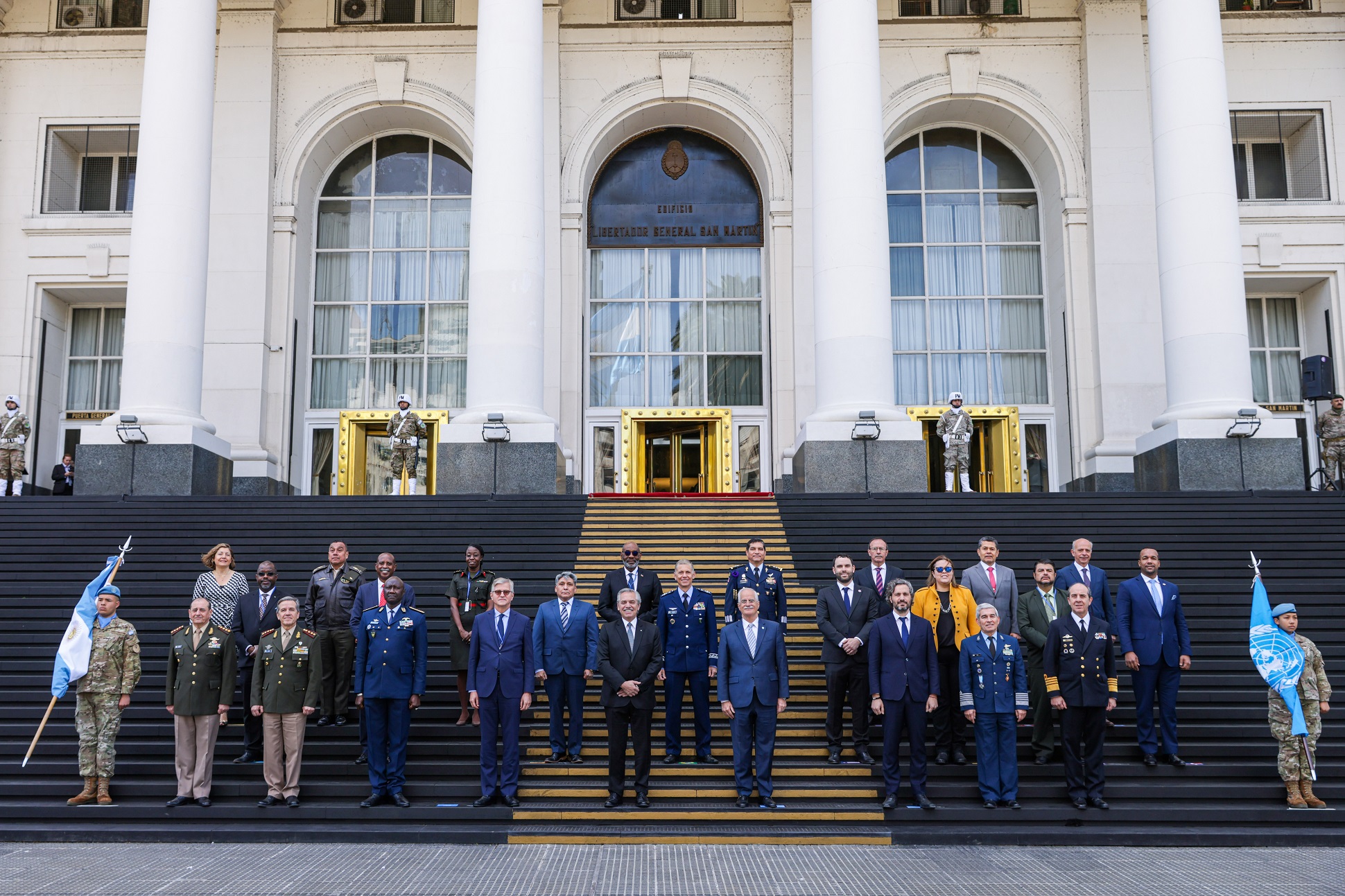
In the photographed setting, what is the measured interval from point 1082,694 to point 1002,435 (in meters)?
14.7

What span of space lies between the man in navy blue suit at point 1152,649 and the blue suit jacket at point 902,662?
182 centimetres

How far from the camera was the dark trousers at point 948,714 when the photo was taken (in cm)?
952

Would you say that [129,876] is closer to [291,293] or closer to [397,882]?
[397,882]

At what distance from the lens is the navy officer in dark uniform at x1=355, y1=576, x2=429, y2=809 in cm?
909

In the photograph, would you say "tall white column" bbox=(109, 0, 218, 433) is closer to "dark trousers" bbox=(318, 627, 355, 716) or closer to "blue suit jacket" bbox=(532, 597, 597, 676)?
"dark trousers" bbox=(318, 627, 355, 716)

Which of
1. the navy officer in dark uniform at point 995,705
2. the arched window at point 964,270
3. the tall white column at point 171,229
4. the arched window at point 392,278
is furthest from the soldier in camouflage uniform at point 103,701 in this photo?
the arched window at point 964,270

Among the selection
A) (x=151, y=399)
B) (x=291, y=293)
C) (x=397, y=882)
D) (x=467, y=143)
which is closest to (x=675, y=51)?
(x=467, y=143)

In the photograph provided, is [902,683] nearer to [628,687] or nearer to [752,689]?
[752,689]

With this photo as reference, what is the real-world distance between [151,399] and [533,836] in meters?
12.3

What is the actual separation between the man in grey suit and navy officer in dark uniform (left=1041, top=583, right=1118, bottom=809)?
1.05 meters

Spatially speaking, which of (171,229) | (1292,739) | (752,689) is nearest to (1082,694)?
(1292,739)

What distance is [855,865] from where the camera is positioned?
7758 millimetres

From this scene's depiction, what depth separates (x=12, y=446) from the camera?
58.9ft

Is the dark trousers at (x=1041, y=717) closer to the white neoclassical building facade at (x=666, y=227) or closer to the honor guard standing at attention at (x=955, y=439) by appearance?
the honor guard standing at attention at (x=955, y=439)
